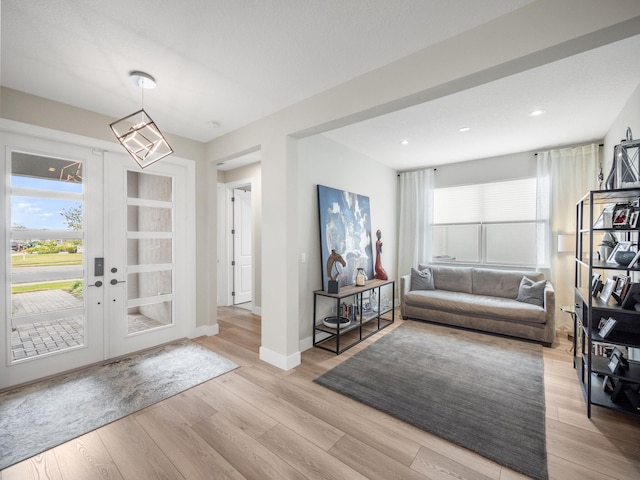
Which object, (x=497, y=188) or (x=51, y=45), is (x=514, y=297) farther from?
(x=51, y=45)

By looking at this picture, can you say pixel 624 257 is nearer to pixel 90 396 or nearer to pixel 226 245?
pixel 90 396

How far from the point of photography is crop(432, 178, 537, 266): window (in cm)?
457

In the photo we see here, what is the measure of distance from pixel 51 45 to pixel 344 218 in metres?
3.28

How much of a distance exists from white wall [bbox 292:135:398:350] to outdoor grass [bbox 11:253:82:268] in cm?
233

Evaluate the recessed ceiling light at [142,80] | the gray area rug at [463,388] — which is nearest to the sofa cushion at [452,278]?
the gray area rug at [463,388]

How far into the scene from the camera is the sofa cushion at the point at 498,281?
14.2 feet

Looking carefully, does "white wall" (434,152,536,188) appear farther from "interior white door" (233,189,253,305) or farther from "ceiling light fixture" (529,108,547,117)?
"interior white door" (233,189,253,305)

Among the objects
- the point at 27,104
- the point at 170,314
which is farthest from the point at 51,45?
the point at 170,314

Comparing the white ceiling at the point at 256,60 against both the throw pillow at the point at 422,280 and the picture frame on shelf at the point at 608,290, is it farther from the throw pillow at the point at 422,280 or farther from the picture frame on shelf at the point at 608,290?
the throw pillow at the point at 422,280

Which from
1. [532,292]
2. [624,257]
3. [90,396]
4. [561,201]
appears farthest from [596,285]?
[90,396]

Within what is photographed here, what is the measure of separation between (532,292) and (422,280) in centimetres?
154

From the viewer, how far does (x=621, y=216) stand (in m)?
2.11

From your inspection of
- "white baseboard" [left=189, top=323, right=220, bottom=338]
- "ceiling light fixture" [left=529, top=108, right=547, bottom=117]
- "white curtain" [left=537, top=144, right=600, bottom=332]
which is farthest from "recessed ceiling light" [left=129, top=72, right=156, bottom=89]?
"white curtain" [left=537, top=144, right=600, bottom=332]

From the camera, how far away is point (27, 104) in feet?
8.47
